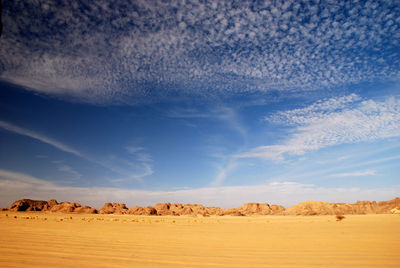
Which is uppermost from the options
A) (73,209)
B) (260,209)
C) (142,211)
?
(73,209)

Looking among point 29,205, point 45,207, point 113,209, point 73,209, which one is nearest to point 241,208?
point 113,209

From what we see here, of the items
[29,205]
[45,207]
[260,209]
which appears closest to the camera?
Result: [29,205]

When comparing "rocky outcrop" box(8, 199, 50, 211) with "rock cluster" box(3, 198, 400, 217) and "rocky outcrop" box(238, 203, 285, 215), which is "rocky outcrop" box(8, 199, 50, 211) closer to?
"rock cluster" box(3, 198, 400, 217)

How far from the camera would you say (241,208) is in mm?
98562

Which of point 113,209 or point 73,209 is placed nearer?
point 73,209

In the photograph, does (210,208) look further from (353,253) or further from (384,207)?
(353,253)

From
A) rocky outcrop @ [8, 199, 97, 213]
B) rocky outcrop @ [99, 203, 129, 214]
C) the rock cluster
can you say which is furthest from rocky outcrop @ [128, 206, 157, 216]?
rocky outcrop @ [8, 199, 97, 213]

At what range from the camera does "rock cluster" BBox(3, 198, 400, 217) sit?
7706 cm

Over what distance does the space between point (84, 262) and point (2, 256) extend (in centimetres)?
199

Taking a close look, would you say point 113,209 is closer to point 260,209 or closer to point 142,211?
point 142,211

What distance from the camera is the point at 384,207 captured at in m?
76.6

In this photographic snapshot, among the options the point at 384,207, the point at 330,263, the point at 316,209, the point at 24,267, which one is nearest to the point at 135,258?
the point at 24,267

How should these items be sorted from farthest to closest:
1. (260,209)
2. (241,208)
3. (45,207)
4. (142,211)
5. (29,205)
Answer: (241,208) → (260,209) → (45,207) → (29,205) → (142,211)

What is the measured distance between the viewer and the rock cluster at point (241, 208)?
253 ft
